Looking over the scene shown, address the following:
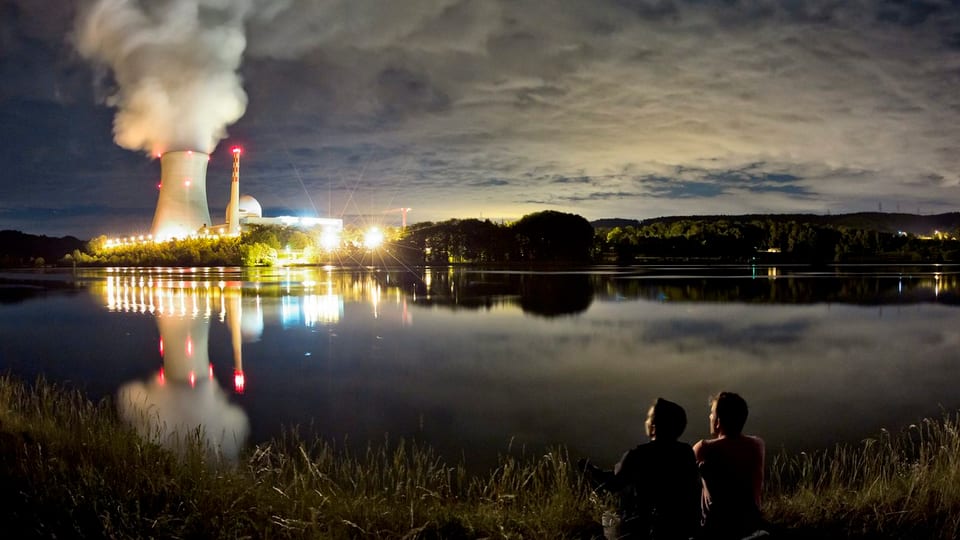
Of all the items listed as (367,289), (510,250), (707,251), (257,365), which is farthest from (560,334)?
(707,251)

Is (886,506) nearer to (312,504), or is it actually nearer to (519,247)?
(312,504)

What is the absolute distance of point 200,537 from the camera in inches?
196

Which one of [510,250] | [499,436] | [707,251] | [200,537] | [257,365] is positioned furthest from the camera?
[707,251]

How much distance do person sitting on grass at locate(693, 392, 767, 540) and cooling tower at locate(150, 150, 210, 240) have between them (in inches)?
3271

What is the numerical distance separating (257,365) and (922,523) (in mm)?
13709

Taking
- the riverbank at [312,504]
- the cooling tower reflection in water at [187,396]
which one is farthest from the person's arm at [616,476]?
the cooling tower reflection in water at [187,396]

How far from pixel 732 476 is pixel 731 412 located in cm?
42

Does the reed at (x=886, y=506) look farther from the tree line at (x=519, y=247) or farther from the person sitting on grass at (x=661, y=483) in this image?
the tree line at (x=519, y=247)

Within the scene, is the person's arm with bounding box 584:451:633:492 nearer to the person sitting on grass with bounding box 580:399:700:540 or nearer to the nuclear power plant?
the person sitting on grass with bounding box 580:399:700:540

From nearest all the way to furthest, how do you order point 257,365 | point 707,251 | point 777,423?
point 777,423 < point 257,365 < point 707,251

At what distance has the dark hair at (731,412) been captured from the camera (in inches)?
170

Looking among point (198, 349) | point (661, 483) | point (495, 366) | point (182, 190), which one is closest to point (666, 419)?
Result: point (661, 483)

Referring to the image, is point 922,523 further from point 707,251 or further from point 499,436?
point 707,251

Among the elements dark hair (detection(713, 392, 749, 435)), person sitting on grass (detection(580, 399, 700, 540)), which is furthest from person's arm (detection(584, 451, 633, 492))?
dark hair (detection(713, 392, 749, 435))
